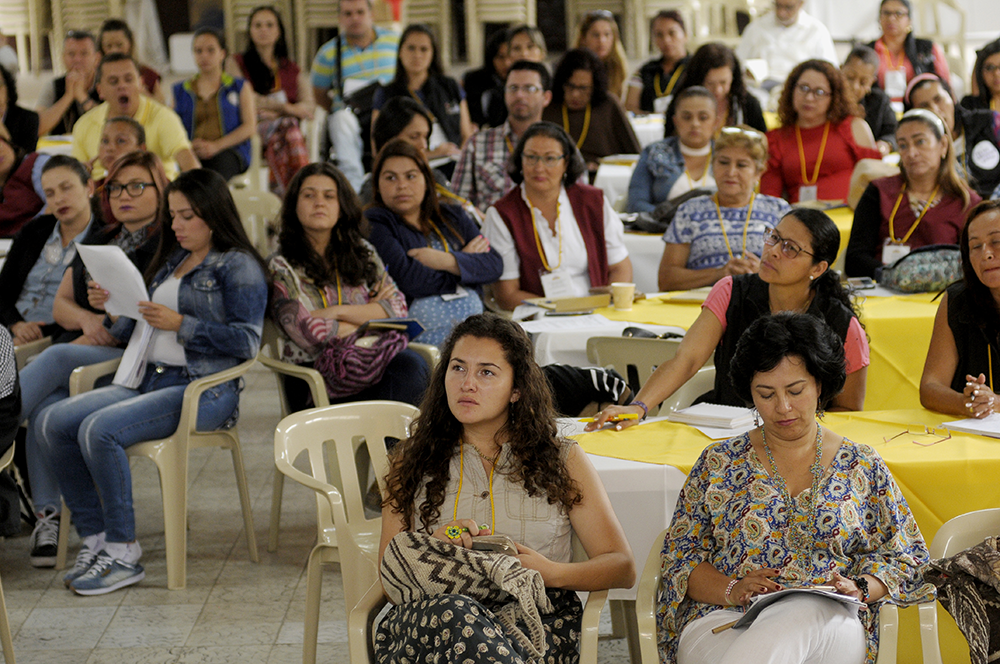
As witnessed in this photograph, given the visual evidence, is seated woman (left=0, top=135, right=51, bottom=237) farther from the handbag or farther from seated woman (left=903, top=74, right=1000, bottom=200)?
seated woman (left=903, top=74, right=1000, bottom=200)

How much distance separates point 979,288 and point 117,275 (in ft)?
8.43

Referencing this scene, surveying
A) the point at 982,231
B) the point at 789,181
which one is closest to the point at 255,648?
the point at 982,231

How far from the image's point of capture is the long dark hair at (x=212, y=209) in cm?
370

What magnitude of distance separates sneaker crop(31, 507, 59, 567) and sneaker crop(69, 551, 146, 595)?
0.84ft

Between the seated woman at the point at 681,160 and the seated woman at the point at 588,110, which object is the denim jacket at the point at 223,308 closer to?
the seated woman at the point at 681,160

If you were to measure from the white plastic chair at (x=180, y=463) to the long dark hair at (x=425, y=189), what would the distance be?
1063 millimetres

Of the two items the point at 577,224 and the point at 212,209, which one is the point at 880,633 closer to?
the point at 212,209

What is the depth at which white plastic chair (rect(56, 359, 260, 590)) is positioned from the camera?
11.3ft

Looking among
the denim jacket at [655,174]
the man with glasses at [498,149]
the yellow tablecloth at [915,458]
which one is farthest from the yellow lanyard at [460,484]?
the denim jacket at [655,174]

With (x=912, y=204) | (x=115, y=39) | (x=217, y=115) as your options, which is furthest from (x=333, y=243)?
(x=115, y=39)

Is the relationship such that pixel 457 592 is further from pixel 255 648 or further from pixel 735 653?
pixel 255 648

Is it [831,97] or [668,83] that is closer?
[831,97]

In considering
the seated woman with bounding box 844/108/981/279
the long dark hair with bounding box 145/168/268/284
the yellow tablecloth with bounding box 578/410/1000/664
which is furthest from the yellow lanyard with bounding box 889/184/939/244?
the long dark hair with bounding box 145/168/268/284

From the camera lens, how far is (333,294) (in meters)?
4.02
